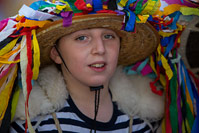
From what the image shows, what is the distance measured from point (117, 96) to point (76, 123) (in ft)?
1.23

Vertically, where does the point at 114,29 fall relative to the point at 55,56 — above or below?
above

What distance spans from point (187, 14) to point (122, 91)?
67 cm

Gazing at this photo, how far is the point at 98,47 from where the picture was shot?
→ 145 centimetres

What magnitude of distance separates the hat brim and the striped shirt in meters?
0.38

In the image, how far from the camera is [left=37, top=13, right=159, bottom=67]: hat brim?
4.48ft

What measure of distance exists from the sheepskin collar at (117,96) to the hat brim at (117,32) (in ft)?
0.43

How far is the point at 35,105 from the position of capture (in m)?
1.52

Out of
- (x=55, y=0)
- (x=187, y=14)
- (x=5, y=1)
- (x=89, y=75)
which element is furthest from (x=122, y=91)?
(x=5, y=1)

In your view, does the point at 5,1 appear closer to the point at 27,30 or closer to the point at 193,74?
the point at 27,30

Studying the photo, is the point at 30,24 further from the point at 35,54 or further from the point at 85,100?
the point at 85,100

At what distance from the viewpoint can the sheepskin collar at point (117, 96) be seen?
154cm

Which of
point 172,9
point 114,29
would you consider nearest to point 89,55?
point 114,29

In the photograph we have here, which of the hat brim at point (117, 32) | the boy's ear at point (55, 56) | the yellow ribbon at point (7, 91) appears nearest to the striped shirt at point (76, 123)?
the yellow ribbon at point (7, 91)

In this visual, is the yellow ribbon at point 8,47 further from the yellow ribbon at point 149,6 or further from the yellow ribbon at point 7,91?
the yellow ribbon at point 149,6
